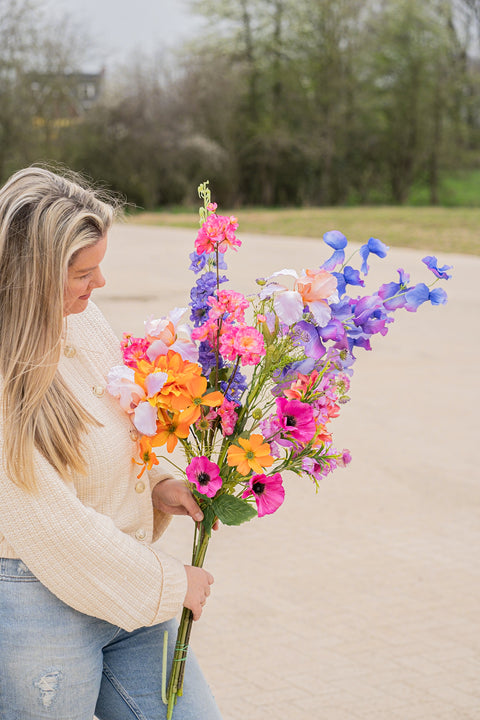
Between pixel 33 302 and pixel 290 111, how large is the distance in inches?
1299

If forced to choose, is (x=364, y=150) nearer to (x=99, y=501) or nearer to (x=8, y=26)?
(x=8, y=26)

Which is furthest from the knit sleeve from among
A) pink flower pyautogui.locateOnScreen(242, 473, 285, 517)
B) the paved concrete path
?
the paved concrete path

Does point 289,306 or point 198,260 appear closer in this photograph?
point 289,306

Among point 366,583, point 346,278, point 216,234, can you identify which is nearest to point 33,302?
point 216,234

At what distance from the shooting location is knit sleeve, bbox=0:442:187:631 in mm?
1675

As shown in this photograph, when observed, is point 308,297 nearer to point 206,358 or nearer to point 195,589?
point 206,358

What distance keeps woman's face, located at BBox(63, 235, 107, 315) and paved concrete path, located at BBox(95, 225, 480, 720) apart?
1.86 meters

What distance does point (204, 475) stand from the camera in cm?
177

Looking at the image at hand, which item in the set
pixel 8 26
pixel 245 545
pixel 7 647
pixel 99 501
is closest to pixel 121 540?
pixel 99 501

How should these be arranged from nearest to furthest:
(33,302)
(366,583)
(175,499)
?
1. (33,302)
2. (175,499)
3. (366,583)

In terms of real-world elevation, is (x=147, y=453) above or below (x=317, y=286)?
below

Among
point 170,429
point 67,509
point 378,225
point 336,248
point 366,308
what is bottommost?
point 378,225

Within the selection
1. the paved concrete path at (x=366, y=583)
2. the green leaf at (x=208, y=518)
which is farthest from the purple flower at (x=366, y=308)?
the paved concrete path at (x=366, y=583)

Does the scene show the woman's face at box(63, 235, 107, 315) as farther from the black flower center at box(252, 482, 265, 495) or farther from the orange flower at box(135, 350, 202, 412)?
the black flower center at box(252, 482, 265, 495)
